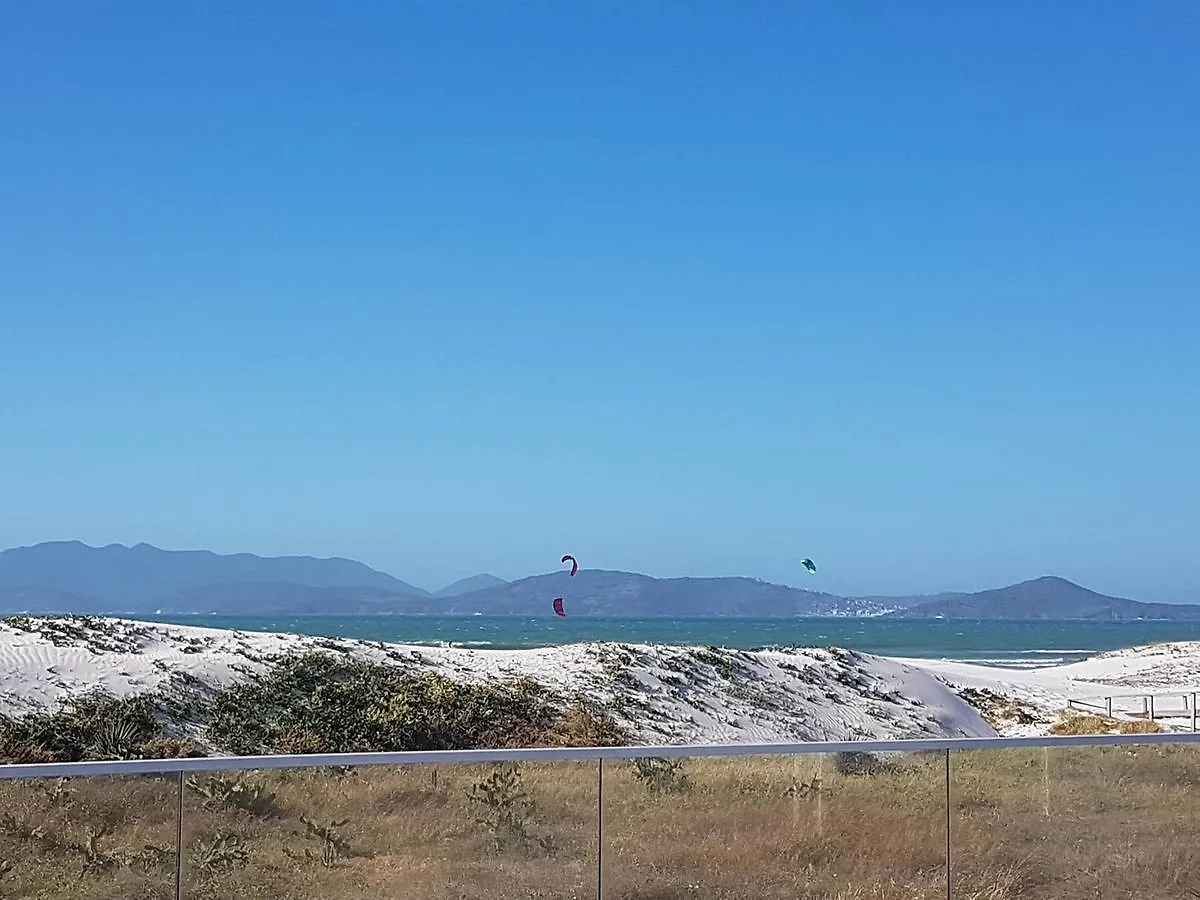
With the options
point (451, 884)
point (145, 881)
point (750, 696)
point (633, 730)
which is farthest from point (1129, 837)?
point (750, 696)

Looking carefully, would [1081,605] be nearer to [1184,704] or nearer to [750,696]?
[1184,704]

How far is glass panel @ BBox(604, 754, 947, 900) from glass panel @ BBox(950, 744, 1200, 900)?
0.65 ft

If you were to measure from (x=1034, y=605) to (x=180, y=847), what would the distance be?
162667mm

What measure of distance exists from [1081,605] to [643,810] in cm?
16818

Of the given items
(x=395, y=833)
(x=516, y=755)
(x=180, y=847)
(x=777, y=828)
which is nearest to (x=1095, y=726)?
(x=777, y=828)

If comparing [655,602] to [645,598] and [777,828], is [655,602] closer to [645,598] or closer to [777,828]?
[645,598]

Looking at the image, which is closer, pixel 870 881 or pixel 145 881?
pixel 145 881

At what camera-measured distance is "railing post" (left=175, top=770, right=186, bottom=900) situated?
5.40m

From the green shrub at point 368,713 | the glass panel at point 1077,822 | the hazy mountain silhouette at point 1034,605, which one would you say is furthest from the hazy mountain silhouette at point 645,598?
the glass panel at point 1077,822

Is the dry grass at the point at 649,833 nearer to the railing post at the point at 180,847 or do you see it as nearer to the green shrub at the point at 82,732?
the railing post at the point at 180,847

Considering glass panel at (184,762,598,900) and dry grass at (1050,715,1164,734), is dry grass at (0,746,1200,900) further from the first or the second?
dry grass at (1050,715,1164,734)

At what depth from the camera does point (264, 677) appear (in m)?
18.6

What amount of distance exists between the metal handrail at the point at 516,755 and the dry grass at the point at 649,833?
4 cm

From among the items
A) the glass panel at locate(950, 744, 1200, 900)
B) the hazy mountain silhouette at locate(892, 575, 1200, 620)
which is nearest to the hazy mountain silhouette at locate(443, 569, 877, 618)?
the hazy mountain silhouette at locate(892, 575, 1200, 620)
